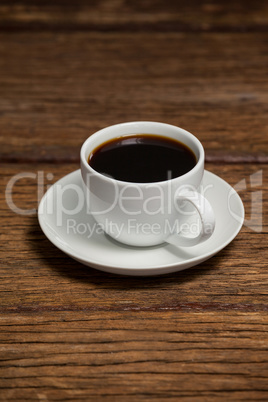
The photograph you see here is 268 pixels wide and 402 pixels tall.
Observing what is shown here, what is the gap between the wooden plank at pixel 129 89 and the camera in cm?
91

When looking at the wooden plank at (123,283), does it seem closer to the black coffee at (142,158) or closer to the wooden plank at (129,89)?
the black coffee at (142,158)

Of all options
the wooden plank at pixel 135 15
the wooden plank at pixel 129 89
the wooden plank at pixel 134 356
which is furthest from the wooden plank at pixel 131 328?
the wooden plank at pixel 135 15

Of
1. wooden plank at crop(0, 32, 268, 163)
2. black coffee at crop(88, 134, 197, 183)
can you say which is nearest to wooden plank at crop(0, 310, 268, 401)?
black coffee at crop(88, 134, 197, 183)

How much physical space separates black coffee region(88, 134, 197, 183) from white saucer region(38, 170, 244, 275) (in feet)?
Result: 0.26

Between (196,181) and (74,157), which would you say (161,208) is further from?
(74,157)

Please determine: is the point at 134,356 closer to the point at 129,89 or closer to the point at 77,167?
the point at 77,167

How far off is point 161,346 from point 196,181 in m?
0.20

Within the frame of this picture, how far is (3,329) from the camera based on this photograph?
0.55m

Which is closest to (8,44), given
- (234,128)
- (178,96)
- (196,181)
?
(178,96)

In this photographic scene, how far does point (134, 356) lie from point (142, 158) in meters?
0.26

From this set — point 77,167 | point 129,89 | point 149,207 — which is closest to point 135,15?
point 129,89

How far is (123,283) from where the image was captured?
0.60 m

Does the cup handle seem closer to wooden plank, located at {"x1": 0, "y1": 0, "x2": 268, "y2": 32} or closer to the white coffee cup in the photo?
the white coffee cup

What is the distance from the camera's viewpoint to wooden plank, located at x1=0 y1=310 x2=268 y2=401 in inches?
18.9
